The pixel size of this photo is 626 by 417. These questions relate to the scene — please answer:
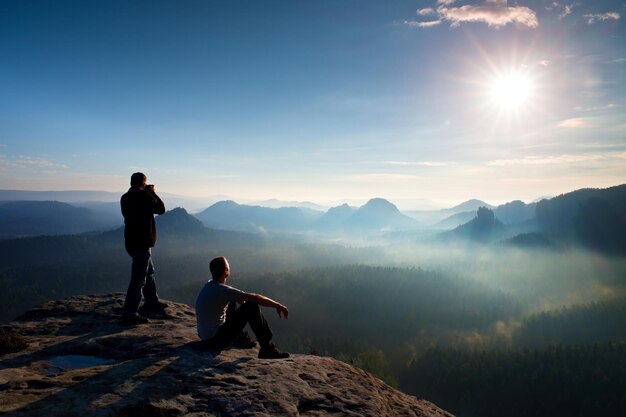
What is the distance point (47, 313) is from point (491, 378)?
13948cm

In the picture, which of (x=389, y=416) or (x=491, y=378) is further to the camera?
(x=491, y=378)

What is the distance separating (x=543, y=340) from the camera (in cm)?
17662

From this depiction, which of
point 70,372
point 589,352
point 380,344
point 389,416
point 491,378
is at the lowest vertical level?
point 380,344

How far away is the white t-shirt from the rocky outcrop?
2.50ft

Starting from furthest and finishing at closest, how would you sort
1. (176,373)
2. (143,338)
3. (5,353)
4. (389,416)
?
1. (143,338)
2. (5,353)
3. (389,416)
4. (176,373)

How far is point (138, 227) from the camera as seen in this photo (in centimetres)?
1419

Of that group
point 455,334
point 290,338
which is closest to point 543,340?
point 455,334

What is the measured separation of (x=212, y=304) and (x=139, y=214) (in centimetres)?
538

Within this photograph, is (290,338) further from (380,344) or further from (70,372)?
(70,372)

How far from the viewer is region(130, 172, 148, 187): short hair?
45.5 feet

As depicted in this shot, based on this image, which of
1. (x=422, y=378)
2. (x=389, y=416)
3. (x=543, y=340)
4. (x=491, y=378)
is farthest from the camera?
(x=543, y=340)

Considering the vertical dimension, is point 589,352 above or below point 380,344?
above

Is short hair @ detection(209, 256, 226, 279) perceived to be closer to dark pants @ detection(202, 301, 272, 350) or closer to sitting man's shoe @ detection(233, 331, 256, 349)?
dark pants @ detection(202, 301, 272, 350)

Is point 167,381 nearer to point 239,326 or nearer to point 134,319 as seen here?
point 239,326
